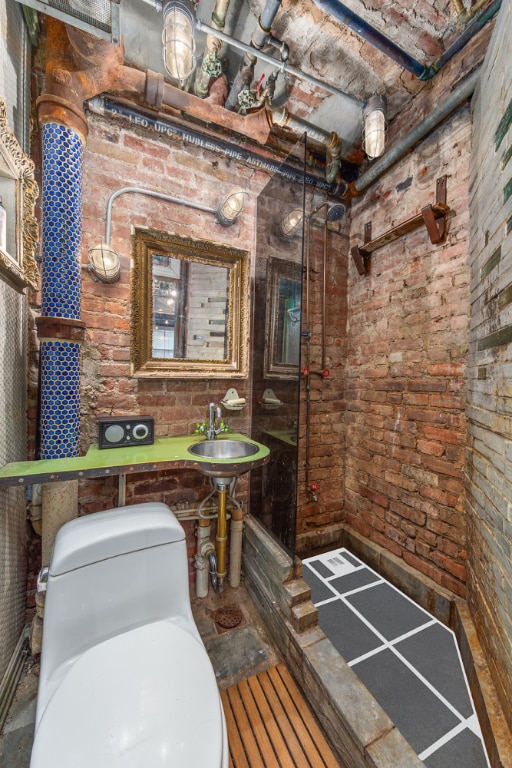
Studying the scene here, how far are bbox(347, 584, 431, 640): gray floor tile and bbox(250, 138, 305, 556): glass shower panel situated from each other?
637 mm

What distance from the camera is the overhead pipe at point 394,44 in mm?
1213

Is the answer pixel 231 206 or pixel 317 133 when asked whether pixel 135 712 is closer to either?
pixel 231 206

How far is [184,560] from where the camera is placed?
1.19 m

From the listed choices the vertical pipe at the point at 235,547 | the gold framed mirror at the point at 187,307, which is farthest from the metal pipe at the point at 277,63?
the vertical pipe at the point at 235,547

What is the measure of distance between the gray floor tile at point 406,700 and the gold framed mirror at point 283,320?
1.39 metres

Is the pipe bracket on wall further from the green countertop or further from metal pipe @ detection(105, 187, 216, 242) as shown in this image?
the green countertop

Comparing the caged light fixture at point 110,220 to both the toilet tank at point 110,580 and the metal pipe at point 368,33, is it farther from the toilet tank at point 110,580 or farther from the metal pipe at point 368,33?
the toilet tank at point 110,580

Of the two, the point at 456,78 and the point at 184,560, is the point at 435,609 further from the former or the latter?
the point at 456,78

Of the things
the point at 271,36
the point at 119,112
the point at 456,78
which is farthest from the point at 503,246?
the point at 119,112

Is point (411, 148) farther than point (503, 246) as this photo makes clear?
Yes

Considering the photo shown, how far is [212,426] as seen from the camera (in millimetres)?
1795

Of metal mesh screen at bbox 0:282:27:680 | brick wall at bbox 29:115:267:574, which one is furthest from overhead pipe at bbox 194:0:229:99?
metal mesh screen at bbox 0:282:27:680

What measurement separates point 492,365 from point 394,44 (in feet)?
5.20

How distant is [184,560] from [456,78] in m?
2.76
